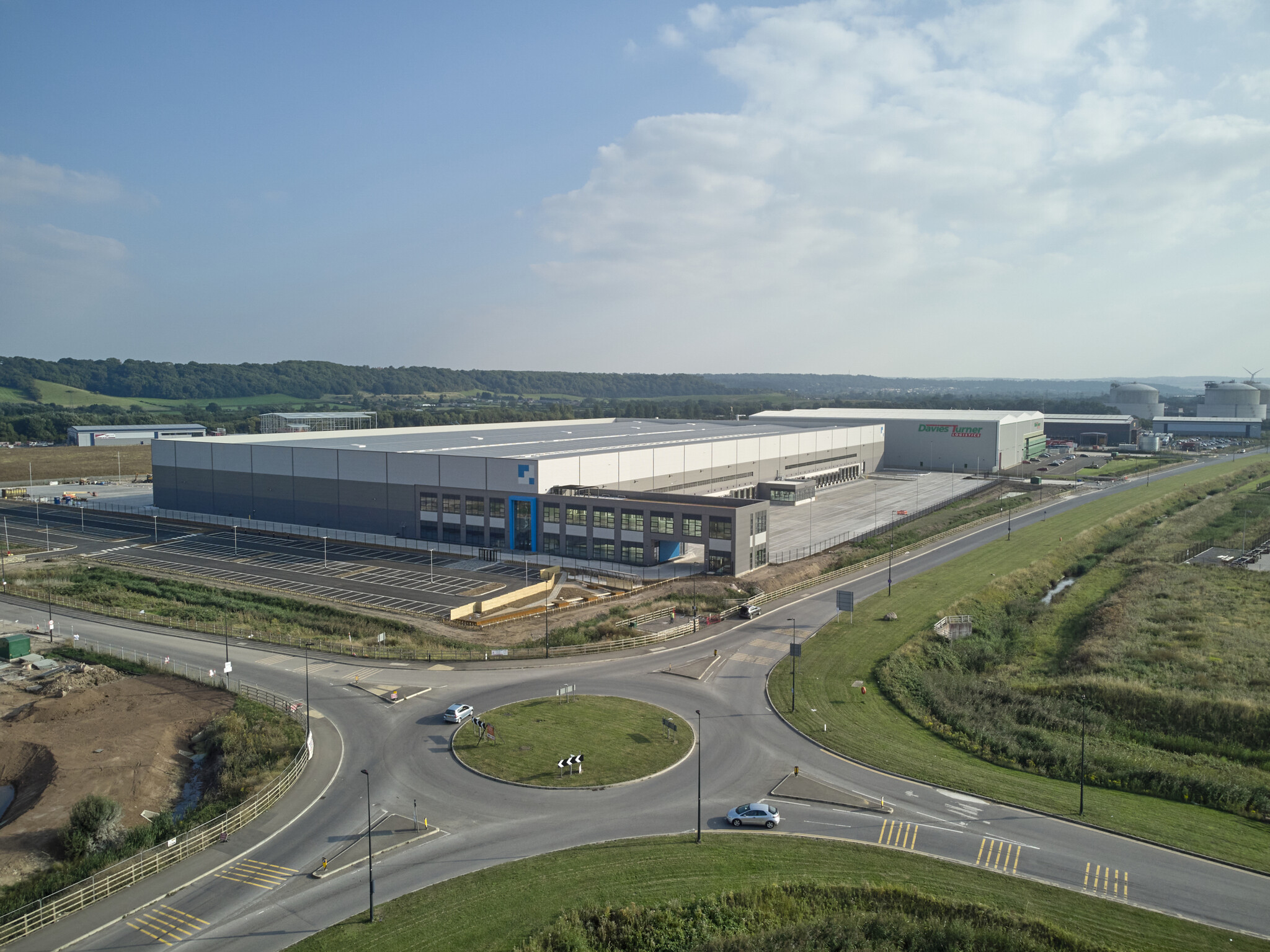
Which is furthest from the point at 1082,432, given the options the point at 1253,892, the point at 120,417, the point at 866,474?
the point at 120,417

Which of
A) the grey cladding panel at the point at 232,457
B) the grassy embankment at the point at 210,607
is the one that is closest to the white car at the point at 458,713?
→ the grassy embankment at the point at 210,607

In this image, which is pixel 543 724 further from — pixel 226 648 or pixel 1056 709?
pixel 1056 709

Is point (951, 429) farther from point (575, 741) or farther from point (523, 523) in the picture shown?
point (575, 741)

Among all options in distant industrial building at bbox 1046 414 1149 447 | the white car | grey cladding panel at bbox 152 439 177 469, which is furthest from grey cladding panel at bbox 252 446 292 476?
distant industrial building at bbox 1046 414 1149 447

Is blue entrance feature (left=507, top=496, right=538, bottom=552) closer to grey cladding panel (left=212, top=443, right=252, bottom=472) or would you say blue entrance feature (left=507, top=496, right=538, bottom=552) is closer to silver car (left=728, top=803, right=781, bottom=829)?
grey cladding panel (left=212, top=443, right=252, bottom=472)

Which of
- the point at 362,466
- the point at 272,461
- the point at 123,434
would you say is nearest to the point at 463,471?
the point at 362,466

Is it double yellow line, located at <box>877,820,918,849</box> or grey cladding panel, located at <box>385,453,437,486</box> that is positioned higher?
grey cladding panel, located at <box>385,453,437,486</box>
